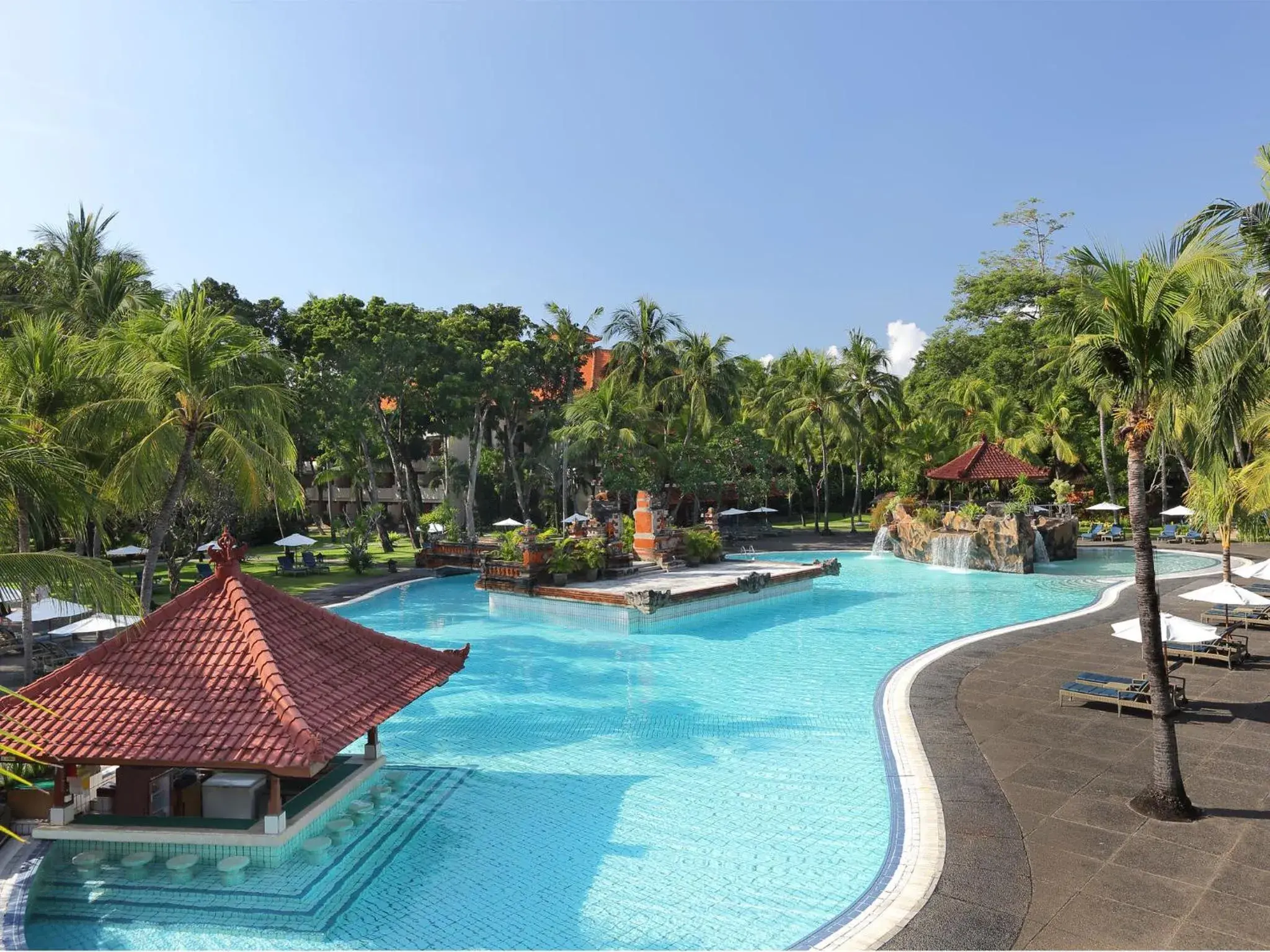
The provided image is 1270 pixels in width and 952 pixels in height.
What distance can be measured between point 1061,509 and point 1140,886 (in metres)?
35.1

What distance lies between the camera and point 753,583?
25.2 m

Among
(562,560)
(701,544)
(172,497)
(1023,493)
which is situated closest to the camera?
(172,497)

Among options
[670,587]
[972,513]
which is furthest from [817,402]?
[670,587]

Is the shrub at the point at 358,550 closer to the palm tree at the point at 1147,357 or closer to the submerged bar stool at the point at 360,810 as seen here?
the submerged bar stool at the point at 360,810

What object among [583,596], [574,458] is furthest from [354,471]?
[583,596]

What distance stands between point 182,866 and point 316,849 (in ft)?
4.27

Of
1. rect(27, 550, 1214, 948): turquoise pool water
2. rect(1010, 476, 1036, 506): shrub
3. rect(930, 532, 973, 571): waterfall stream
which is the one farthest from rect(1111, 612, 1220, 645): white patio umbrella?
rect(1010, 476, 1036, 506): shrub

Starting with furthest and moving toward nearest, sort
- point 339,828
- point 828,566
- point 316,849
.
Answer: point 828,566 → point 339,828 → point 316,849

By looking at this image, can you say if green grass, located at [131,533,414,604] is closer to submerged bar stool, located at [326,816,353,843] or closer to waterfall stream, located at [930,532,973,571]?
submerged bar stool, located at [326,816,353,843]

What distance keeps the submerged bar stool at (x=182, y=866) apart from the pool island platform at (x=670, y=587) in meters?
14.1

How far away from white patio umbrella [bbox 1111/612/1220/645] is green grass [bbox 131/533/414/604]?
21549mm

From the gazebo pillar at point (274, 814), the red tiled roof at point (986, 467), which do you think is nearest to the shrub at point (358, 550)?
the gazebo pillar at point (274, 814)

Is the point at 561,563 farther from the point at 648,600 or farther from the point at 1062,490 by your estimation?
the point at 1062,490

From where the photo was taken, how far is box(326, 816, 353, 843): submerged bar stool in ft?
30.1
